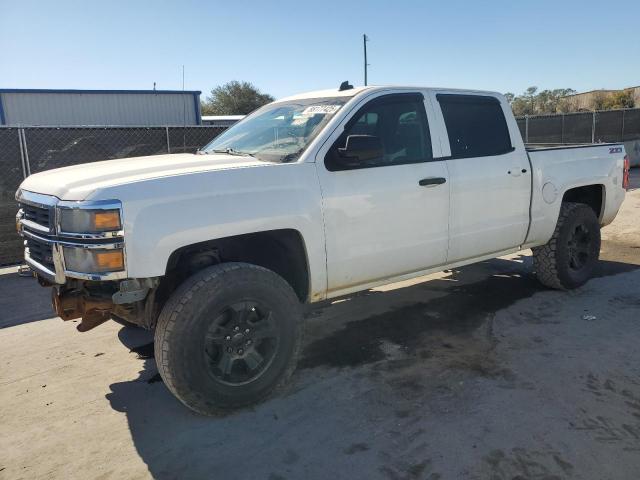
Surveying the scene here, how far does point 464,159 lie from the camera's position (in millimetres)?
4434

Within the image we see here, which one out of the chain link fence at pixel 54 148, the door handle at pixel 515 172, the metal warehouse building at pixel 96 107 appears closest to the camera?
the door handle at pixel 515 172

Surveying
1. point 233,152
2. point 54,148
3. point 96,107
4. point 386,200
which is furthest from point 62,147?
point 96,107

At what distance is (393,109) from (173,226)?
2.07 m

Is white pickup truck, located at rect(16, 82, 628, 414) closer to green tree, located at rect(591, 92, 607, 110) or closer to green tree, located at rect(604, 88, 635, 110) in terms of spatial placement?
green tree, located at rect(604, 88, 635, 110)

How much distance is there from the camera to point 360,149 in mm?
3537

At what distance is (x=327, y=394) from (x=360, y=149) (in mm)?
1669

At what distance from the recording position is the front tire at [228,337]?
3.08 meters

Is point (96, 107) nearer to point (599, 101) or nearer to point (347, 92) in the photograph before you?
point (347, 92)

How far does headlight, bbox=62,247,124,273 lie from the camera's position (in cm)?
287

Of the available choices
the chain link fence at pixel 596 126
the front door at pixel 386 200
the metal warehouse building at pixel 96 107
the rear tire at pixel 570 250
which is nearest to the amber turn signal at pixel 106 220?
the front door at pixel 386 200

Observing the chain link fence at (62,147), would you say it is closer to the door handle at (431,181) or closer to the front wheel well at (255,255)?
the front wheel well at (255,255)

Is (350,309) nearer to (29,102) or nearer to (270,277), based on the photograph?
(270,277)

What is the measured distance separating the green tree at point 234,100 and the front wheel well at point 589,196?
53.9m

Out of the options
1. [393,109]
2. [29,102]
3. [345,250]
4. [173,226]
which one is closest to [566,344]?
[345,250]
